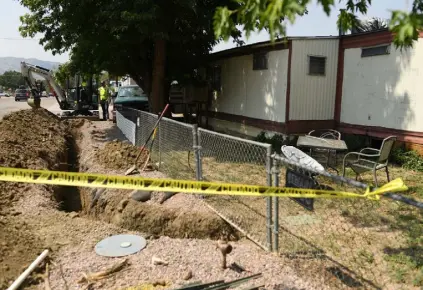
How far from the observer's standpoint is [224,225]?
5035 mm

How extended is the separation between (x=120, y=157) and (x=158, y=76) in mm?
5787

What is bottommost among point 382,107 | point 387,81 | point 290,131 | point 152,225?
point 152,225

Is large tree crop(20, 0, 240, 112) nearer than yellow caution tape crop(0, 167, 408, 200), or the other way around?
yellow caution tape crop(0, 167, 408, 200)

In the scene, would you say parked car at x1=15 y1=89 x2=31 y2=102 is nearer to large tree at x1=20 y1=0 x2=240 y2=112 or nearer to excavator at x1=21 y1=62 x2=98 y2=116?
excavator at x1=21 y1=62 x2=98 y2=116

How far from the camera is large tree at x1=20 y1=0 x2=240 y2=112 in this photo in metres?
10.2

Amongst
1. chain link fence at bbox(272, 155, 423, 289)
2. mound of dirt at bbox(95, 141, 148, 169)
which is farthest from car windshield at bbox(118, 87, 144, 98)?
chain link fence at bbox(272, 155, 423, 289)

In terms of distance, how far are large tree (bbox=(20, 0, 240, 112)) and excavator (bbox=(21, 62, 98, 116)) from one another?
9.51 feet

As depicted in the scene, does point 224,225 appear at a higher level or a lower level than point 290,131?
lower

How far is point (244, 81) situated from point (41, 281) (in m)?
10.3

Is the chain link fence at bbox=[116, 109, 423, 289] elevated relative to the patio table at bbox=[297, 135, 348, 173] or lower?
lower

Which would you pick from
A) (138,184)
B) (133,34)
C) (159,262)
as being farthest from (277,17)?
(133,34)

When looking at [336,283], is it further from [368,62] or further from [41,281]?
[368,62]

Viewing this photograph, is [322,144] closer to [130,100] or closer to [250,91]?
[250,91]

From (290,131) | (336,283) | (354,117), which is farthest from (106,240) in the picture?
(354,117)
